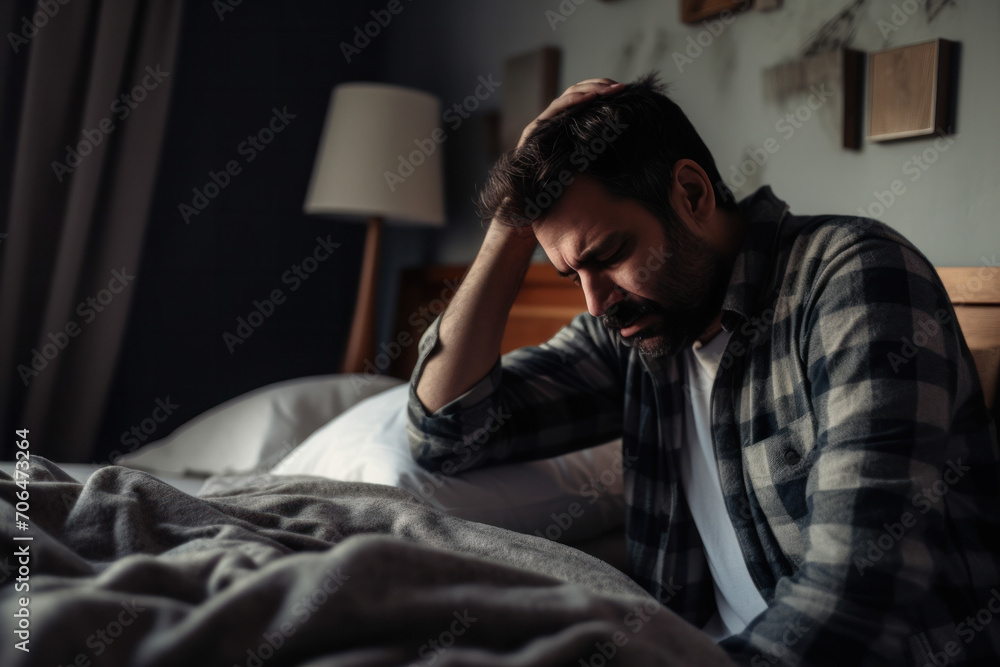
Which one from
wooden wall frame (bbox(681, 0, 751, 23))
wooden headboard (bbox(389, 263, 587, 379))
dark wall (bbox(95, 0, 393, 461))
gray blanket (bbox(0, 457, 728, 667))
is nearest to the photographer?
gray blanket (bbox(0, 457, 728, 667))

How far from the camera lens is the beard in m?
0.99

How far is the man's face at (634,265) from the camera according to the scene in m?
0.98

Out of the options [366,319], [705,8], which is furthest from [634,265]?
[366,319]

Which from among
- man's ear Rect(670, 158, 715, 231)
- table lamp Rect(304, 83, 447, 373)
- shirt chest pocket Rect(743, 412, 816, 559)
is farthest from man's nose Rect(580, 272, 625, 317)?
table lamp Rect(304, 83, 447, 373)

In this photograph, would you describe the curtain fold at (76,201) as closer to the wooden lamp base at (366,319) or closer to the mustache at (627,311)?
the wooden lamp base at (366,319)

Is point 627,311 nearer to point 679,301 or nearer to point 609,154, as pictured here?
point 679,301

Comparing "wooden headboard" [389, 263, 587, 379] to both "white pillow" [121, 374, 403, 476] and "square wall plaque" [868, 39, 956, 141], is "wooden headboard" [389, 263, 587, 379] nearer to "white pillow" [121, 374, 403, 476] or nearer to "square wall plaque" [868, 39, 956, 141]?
"white pillow" [121, 374, 403, 476]

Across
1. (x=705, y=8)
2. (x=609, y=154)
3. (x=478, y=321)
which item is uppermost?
(x=705, y=8)

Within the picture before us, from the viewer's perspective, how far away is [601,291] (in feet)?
3.30

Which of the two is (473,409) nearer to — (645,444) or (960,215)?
(645,444)

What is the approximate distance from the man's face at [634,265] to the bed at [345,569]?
31 cm

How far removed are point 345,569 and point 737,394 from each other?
2.01 ft

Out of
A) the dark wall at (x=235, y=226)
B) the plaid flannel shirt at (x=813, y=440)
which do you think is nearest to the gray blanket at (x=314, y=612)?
the plaid flannel shirt at (x=813, y=440)

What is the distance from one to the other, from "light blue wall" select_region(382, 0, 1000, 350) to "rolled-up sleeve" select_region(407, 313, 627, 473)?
1.65 feet
